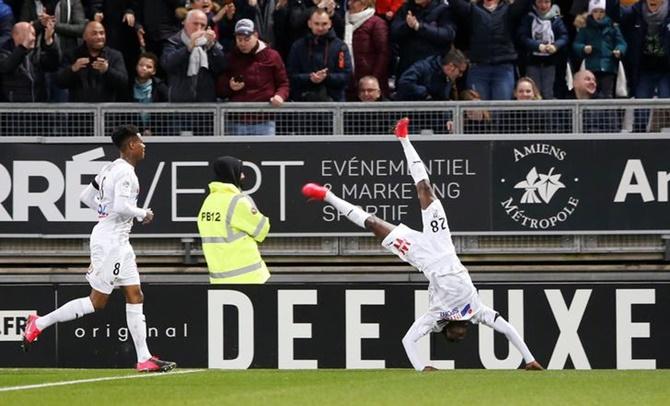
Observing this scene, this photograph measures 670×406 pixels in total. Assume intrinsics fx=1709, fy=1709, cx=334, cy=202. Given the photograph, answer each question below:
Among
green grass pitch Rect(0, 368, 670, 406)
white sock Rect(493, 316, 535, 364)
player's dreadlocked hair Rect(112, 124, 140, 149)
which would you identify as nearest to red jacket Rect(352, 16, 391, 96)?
white sock Rect(493, 316, 535, 364)

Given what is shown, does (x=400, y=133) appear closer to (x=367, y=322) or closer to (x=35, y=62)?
(x=367, y=322)

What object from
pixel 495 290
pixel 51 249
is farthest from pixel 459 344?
pixel 51 249

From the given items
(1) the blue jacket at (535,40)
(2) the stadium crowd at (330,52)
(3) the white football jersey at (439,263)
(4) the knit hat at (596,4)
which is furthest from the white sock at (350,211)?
(4) the knit hat at (596,4)

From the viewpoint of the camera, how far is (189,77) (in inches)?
714

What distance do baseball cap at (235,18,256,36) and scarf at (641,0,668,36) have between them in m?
4.27

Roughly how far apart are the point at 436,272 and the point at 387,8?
4.47 meters

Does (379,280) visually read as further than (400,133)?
Yes

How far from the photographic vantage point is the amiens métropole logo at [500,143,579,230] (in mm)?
18203

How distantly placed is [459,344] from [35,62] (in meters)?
5.53

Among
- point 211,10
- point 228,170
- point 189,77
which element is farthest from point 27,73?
point 228,170

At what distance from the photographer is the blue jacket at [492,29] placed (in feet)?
60.5

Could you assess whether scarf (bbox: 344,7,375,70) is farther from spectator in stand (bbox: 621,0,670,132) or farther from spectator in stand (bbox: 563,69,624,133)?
spectator in stand (bbox: 621,0,670,132)

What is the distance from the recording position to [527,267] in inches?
725

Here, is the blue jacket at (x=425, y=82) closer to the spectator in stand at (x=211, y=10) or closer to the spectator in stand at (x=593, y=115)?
the spectator in stand at (x=593, y=115)
